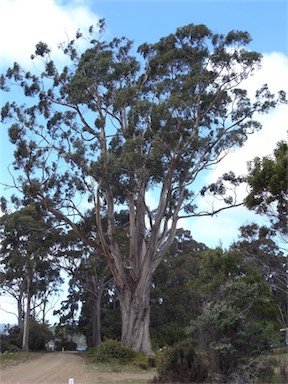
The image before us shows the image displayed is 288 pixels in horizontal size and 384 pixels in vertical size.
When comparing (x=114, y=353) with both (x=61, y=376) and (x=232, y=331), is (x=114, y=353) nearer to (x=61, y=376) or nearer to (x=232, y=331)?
(x=61, y=376)

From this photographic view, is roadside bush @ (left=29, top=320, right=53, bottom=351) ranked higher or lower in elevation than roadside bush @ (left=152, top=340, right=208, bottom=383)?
higher

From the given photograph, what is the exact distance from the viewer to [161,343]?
133ft

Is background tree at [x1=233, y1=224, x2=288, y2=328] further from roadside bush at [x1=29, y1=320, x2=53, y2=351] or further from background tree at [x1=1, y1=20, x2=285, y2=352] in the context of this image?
roadside bush at [x1=29, y1=320, x2=53, y2=351]

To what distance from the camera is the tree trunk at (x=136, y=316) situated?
87.6ft

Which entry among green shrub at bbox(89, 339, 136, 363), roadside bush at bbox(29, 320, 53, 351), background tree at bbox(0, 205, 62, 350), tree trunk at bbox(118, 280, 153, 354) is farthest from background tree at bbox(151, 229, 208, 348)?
green shrub at bbox(89, 339, 136, 363)

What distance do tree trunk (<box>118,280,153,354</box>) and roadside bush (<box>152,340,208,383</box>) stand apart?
45.1ft

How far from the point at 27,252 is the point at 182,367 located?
958 inches

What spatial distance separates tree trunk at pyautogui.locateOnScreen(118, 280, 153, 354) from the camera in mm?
26703

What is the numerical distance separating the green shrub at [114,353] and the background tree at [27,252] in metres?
9.11

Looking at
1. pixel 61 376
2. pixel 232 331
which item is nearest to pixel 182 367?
pixel 232 331

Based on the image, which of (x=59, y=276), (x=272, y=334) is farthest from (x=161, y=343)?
(x=272, y=334)

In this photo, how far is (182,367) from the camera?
1258 cm

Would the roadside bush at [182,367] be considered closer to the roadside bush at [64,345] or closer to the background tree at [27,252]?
the background tree at [27,252]

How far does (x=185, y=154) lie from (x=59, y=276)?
19393mm
